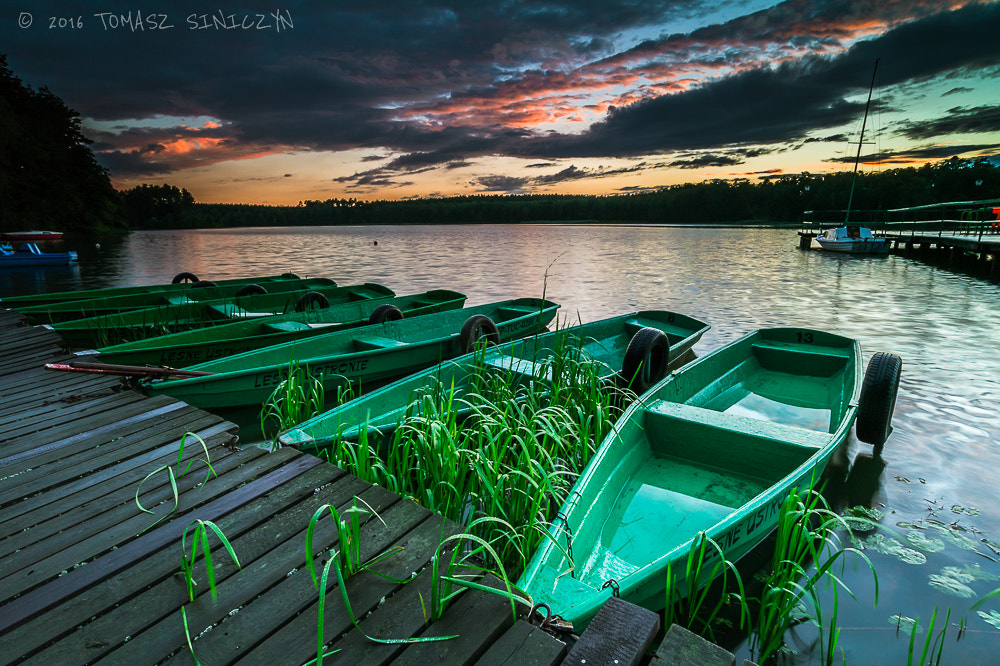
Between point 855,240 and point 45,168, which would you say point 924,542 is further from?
point 45,168

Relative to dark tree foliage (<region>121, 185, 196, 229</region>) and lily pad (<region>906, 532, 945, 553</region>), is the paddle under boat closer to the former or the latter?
lily pad (<region>906, 532, 945, 553</region>)

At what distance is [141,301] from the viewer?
10.2m

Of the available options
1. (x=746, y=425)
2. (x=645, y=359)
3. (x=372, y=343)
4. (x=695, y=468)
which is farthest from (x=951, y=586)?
(x=372, y=343)

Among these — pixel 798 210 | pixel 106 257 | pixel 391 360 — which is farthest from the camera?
pixel 798 210

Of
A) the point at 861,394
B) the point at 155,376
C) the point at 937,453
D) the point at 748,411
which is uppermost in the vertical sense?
the point at 155,376

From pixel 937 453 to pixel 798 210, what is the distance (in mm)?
103131

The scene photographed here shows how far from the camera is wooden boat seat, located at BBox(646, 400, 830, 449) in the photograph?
383cm

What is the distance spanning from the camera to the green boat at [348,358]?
5371mm

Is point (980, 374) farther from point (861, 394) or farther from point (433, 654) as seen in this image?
point (433, 654)

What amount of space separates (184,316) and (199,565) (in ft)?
27.9

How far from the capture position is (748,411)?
5859mm

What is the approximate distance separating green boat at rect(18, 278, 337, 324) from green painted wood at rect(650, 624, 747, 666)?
387 inches

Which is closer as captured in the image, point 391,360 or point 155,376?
point 155,376

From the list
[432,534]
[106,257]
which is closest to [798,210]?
[106,257]
